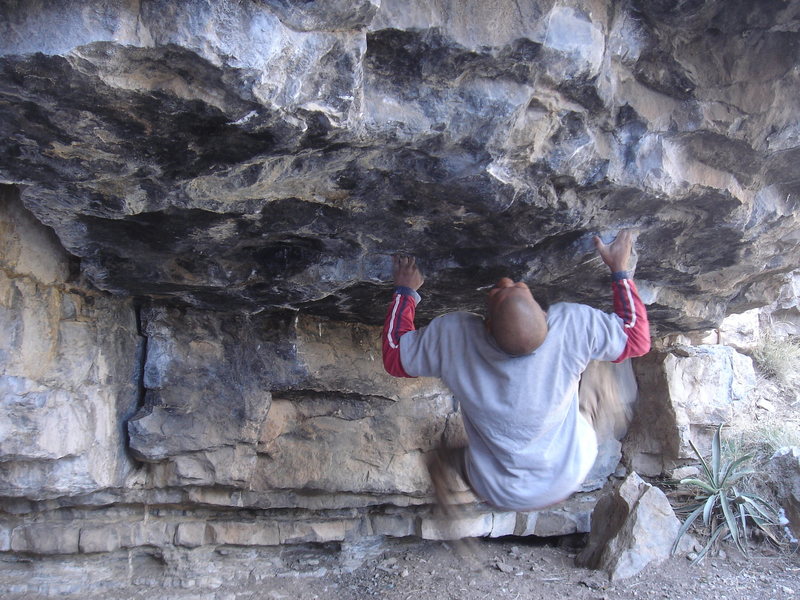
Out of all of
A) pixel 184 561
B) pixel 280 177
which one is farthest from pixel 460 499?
pixel 280 177

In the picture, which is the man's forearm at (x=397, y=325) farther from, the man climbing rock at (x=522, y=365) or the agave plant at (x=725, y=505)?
the agave plant at (x=725, y=505)

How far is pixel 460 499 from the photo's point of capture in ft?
13.7

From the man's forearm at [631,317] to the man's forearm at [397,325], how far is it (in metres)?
0.80

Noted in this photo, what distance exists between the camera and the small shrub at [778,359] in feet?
25.2

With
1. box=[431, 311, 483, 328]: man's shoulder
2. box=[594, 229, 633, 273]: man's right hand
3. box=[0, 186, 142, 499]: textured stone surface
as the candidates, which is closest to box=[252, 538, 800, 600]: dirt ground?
box=[0, 186, 142, 499]: textured stone surface

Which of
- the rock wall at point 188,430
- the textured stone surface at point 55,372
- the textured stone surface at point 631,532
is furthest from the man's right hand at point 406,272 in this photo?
the textured stone surface at point 631,532

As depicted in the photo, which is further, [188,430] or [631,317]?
[188,430]

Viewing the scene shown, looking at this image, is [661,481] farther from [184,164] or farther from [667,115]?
[184,164]

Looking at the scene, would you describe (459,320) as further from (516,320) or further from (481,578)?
(481,578)

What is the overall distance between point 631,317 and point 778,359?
6092mm

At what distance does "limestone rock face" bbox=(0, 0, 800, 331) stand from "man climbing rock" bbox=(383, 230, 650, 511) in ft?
0.97

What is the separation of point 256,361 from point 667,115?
225cm

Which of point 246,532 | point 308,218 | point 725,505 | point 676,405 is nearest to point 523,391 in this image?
point 308,218

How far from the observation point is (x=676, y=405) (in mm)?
5031
